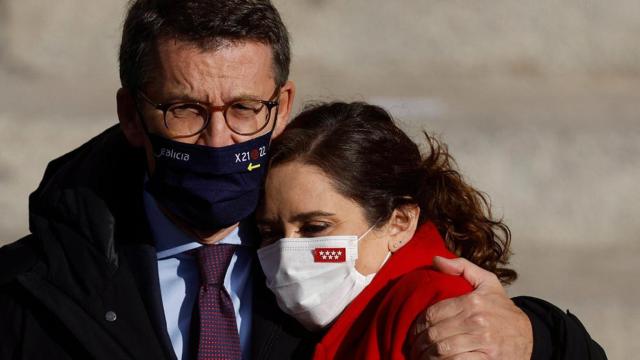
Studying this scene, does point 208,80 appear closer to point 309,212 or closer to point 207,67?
point 207,67

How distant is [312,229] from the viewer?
11.4ft

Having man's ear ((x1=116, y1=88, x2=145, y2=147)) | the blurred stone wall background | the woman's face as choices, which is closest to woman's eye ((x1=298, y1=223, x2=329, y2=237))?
the woman's face

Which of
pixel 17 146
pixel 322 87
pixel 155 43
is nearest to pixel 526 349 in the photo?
pixel 155 43

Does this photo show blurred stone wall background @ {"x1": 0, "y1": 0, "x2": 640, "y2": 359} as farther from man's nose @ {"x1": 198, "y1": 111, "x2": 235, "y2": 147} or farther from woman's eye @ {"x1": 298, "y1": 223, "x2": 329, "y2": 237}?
man's nose @ {"x1": 198, "y1": 111, "x2": 235, "y2": 147}

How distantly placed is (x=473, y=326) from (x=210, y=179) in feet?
2.53

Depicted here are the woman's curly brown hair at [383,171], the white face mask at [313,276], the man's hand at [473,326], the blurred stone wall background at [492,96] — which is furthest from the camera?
the blurred stone wall background at [492,96]

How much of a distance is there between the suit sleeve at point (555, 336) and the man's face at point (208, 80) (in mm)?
887

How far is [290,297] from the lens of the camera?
3412 millimetres

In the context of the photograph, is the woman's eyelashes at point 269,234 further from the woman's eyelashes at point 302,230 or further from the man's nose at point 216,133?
the man's nose at point 216,133

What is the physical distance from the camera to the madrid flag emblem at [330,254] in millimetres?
3457

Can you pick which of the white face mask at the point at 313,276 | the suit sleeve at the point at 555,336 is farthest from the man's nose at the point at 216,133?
the suit sleeve at the point at 555,336

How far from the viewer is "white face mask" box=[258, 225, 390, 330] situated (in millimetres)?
3424

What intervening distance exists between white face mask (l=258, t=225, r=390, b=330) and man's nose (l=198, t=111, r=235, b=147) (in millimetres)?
314

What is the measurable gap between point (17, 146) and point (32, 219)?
252 centimetres
